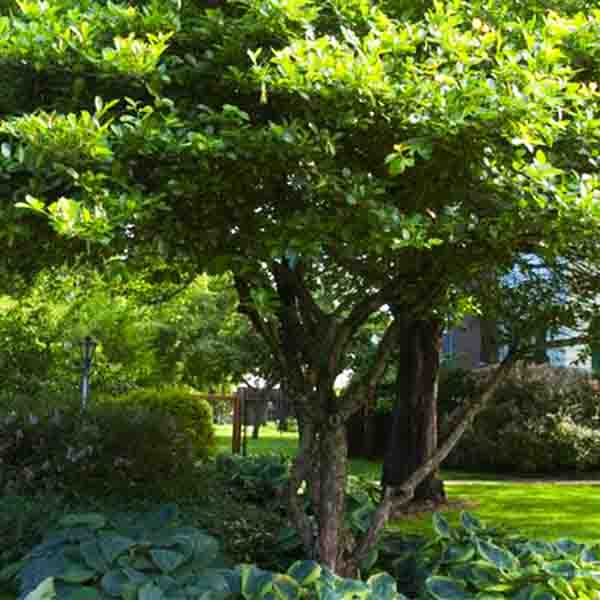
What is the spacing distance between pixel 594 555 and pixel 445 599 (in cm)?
136

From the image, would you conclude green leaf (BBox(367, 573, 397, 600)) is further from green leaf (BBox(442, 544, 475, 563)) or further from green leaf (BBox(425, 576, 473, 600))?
green leaf (BBox(442, 544, 475, 563))

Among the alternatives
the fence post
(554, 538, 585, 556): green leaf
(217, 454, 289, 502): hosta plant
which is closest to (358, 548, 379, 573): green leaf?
(554, 538, 585, 556): green leaf

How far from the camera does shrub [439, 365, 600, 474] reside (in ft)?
50.9

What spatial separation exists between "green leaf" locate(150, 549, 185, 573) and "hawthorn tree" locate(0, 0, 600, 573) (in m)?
1.64

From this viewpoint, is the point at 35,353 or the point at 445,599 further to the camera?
the point at 35,353

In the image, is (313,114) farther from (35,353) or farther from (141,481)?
(35,353)

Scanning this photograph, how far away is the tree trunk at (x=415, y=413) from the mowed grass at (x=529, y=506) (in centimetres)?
72

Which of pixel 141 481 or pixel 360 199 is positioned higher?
pixel 360 199

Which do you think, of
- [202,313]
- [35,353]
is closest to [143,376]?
[35,353]

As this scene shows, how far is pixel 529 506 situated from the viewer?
10.7 m

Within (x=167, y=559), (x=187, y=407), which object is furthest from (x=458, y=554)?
(x=187, y=407)

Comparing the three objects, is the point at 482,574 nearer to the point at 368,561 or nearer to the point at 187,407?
the point at 368,561

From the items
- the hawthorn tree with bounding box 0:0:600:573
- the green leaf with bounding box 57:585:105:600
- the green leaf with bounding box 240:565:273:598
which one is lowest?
the green leaf with bounding box 57:585:105:600

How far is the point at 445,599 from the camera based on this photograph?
15.4ft
